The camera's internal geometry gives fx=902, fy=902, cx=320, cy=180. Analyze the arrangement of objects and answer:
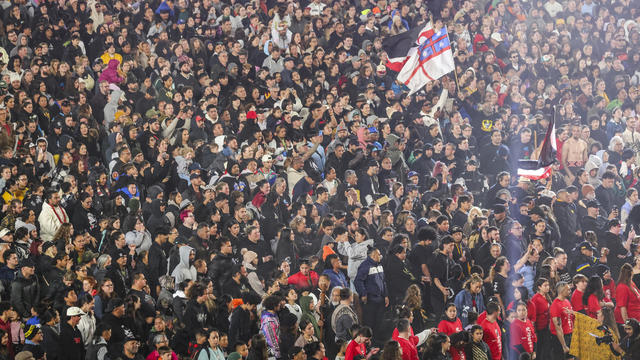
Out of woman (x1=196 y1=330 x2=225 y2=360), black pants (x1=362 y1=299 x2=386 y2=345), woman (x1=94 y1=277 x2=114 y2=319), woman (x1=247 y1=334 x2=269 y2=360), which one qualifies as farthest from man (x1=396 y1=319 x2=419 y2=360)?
woman (x1=94 y1=277 x2=114 y2=319)

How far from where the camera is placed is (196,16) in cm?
2075

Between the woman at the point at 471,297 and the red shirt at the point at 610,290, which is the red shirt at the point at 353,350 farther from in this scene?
the red shirt at the point at 610,290

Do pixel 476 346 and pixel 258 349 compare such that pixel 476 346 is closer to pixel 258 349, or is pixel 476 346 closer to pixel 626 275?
pixel 258 349

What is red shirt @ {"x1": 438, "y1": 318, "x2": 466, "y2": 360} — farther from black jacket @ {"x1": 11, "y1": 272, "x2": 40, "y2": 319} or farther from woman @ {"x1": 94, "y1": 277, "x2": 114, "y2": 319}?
black jacket @ {"x1": 11, "y1": 272, "x2": 40, "y2": 319}

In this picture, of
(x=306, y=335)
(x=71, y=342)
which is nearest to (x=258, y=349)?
(x=306, y=335)

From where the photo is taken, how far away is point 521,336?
12.7 meters

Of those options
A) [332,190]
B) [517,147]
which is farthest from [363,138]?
[517,147]

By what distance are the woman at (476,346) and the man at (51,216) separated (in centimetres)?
648

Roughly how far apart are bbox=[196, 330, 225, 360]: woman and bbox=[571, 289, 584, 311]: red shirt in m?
5.24

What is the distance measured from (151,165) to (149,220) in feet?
5.59

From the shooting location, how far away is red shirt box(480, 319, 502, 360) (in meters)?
12.4

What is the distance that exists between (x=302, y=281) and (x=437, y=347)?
2.43 meters

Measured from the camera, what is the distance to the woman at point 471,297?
12977 mm

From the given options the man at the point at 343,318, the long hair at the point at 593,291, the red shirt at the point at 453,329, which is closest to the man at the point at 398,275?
the man at the point at 343,318
